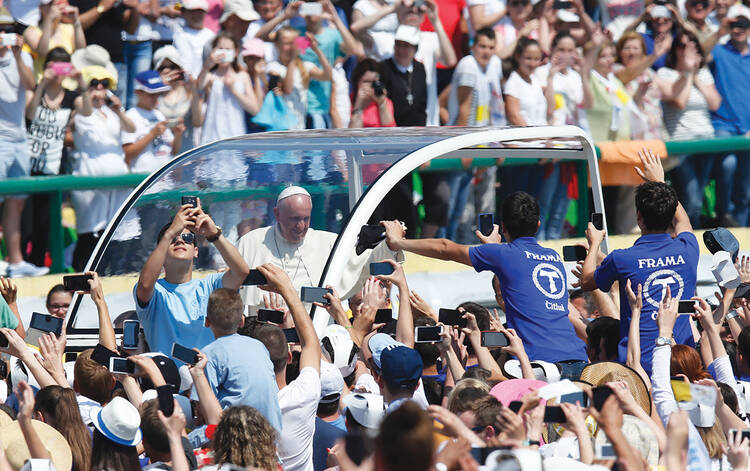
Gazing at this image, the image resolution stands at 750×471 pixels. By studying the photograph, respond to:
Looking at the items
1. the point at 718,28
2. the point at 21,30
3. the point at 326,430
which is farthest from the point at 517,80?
the point at 326,430

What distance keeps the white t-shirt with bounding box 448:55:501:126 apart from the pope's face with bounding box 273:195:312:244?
369cm

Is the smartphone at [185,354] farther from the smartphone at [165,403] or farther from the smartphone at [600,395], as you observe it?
the smartphone at [600,395]

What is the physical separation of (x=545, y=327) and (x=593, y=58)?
17.0 ft

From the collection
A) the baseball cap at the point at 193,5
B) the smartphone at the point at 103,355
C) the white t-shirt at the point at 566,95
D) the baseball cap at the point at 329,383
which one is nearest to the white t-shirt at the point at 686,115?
the white t-shirt at the point at 566,95

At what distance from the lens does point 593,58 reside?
1149 centimetres

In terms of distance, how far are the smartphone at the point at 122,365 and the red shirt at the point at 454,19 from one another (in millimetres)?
6677

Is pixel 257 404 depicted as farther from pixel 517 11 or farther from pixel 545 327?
pixel 517 11

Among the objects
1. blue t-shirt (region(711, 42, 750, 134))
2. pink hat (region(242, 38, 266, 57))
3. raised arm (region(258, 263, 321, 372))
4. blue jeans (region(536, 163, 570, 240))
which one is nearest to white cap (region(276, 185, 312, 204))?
raised arm (region(258, 263, 321, 372))

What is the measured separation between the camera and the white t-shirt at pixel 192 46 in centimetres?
1054

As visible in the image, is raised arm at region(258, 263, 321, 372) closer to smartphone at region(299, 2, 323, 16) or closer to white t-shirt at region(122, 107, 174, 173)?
white t-shirt at region(122, 107, 174, 173)

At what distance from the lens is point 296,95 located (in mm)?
10641

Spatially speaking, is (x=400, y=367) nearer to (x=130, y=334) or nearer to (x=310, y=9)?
(x=130, y=334)

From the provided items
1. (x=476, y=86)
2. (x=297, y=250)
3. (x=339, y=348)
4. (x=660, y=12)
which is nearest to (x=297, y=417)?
(x=339, y=348)

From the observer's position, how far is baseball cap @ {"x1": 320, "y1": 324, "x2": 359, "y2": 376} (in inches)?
256
